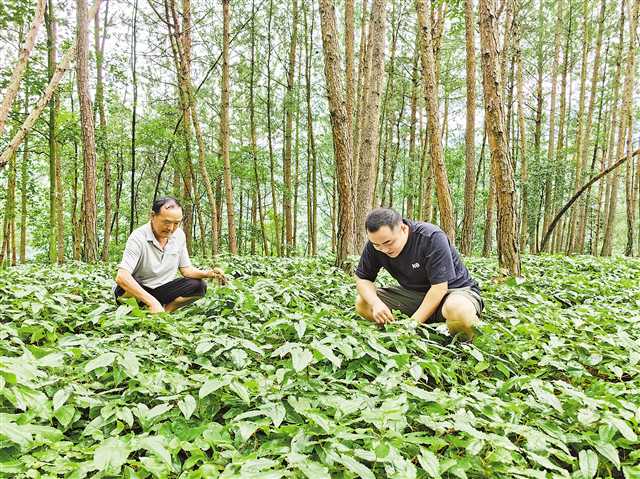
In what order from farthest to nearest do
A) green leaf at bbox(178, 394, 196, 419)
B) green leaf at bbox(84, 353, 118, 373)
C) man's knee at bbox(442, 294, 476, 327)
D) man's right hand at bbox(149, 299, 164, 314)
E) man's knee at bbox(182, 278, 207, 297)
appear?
man's knee at bbox(182, 278, 207, 297)
man's right hand at bbox(149, 299, 164, 314)
man's knee at bbox(442, 294, 476, 327)
green leaf at bbox(84, 353, 118, 373)
green leaf at bbox(178, 394, 196, 419)

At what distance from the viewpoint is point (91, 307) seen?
3.29 m

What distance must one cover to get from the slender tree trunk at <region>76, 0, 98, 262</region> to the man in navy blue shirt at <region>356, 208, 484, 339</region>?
19.2ft

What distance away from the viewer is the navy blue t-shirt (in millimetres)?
2973

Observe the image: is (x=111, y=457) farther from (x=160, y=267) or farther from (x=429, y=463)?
(x=160, y=267)

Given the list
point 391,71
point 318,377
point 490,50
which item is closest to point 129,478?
point 318,377

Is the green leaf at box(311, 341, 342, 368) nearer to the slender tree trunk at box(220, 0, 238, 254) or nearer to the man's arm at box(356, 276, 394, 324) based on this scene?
the man's arm at box(356, 276, 394, 324)

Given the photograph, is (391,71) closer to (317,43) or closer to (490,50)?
(317,43)

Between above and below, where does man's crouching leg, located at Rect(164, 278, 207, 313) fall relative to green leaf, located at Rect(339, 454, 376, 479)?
above

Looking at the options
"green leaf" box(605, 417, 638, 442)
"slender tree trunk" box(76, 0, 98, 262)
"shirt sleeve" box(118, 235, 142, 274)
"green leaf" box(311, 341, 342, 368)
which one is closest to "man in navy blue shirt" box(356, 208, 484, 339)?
"green leaf" box(311, 341, 342, 368)

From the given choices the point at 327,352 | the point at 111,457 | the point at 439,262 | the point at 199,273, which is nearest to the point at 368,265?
the point at 439,262

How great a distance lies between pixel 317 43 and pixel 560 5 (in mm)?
7929

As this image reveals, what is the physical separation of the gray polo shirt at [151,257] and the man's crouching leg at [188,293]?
0.18 meters

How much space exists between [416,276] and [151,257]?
7.31 ft

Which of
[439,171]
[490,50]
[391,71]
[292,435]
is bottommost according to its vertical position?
[292,435]
